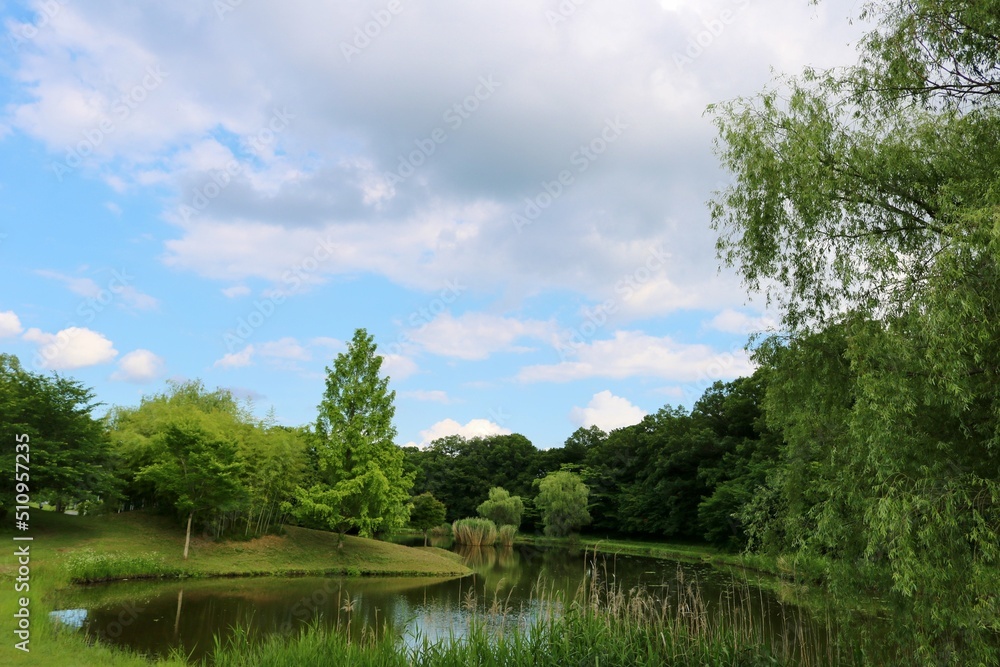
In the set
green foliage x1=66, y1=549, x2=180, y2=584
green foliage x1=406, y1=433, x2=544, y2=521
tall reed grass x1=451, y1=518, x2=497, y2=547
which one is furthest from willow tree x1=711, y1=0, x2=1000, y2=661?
green foliage x1=406, y1=433, x2=544, y2=521

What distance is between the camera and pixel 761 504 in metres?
22.0

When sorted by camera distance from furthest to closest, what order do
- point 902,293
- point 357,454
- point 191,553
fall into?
point 357,454 → point 191,553 → point 902,293

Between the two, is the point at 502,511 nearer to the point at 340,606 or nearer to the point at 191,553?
the point at 191,553

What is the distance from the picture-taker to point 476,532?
153ft

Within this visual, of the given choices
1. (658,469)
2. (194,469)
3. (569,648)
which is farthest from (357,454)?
(658,469)

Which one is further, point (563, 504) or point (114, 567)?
point (563, 504)

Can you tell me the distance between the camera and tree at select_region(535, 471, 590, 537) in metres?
51.5

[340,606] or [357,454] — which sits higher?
[357,454]

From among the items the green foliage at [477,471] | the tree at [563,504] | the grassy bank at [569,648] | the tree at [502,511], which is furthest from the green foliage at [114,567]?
the green foliage at [477,471]

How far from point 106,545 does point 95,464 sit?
3.62 meters

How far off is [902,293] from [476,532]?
42509 millimetres

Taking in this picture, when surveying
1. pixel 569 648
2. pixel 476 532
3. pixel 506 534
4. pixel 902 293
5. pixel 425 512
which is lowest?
pixel 506 534

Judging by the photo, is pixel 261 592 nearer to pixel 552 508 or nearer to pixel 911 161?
pixel 911 161

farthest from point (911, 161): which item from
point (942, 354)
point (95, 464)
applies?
point (95, 464)
